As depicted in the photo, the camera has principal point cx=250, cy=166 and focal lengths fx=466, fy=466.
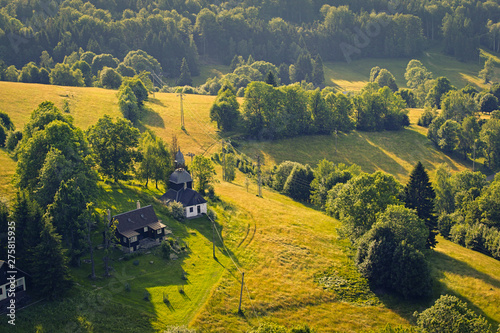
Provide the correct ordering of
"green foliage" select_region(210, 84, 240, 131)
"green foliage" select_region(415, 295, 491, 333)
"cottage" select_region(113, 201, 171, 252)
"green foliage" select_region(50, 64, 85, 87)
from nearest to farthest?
"green foliage" select_region(415, 295, 491, 333) → "cottage" select_region(113, 201, 171, 252) → "green foliage" select_region(210, 84, 240, 131) → "green foliage" select_region(50, 64, 85, 87)

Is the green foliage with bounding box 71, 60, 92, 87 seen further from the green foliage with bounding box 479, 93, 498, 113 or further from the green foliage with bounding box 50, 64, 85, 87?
the green foliage with bounding box 479, 93, 498, 113

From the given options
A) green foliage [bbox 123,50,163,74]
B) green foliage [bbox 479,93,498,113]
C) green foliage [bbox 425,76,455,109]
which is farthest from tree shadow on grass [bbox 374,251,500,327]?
green foliage [bbox 123,50,163,74]

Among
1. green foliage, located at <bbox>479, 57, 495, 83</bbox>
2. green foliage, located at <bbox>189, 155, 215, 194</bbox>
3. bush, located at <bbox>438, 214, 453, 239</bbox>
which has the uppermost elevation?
green foliage, located at <bbox>479, 57, 495, 83</bbox>

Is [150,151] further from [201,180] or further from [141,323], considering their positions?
[141,323]

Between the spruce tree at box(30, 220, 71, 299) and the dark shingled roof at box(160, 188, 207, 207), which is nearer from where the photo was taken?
the spruce tree at box(30, 220, 71, 299)

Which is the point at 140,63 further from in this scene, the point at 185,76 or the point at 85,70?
the point at 85,70

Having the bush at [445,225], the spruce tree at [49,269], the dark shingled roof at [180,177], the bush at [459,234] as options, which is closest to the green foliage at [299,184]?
the bush at [445,225]
